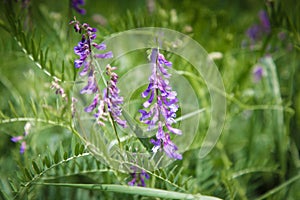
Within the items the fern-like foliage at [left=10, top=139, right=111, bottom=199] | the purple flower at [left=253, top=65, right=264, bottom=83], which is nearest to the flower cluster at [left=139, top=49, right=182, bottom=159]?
the fern-like foliage at [left=10, top=139, right=111, bottom=199]

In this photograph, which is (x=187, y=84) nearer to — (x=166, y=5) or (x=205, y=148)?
(x=205, y=148)

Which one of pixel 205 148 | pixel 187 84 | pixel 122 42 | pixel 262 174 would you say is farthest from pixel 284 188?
pixel 122 42

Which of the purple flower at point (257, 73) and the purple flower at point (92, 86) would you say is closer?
the purple flower at point (92, 86)

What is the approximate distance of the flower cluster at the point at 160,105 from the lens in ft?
2.88

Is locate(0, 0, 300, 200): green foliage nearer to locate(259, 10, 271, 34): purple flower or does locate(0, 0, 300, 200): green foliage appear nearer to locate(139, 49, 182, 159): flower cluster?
locate(139, 49, 182, 159): flower cluster

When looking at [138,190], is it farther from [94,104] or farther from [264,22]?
[264,22]

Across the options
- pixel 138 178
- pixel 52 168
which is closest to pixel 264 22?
pixel 138 178

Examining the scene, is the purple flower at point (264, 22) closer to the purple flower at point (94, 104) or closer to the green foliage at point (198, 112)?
the green foliage at point (198, 112)

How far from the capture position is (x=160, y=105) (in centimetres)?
90

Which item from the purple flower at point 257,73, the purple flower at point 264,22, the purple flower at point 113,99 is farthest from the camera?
the purple flower at point 264,22

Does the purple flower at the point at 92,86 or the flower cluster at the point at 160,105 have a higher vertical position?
the purple flower at the point at 92,86

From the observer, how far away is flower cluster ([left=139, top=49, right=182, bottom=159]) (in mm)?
878

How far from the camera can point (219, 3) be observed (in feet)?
7.11

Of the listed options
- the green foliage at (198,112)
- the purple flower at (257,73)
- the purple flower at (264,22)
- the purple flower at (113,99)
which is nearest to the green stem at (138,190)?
the green foliage at (198,112)
